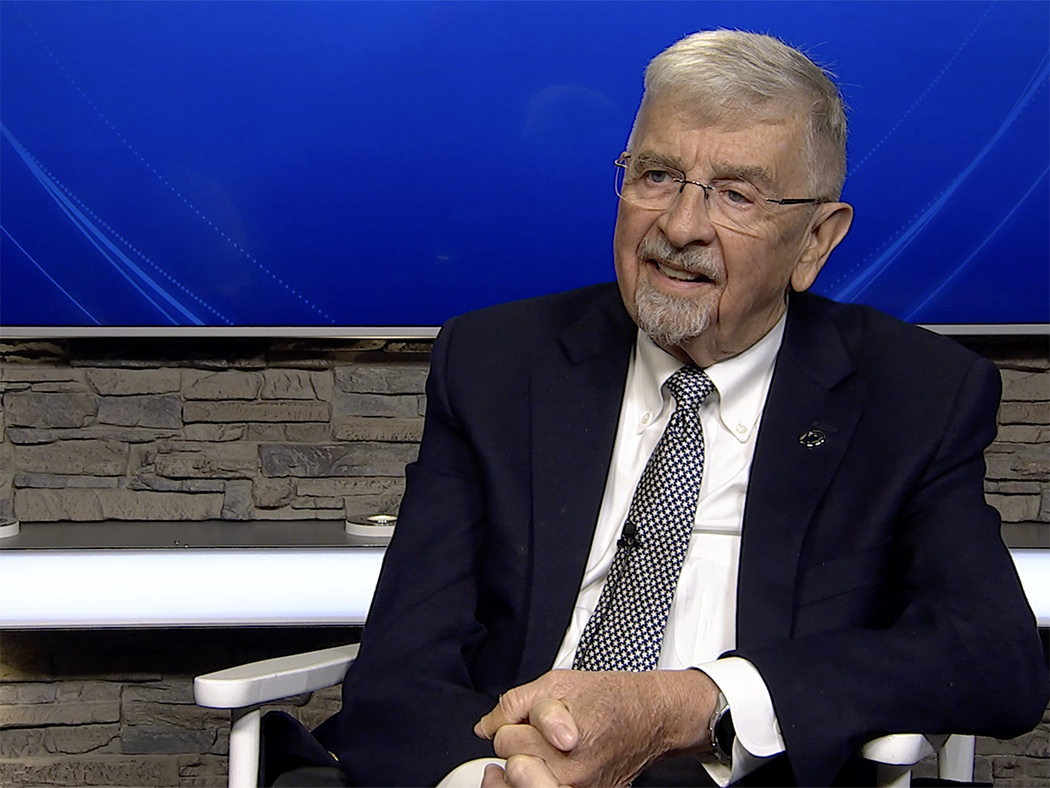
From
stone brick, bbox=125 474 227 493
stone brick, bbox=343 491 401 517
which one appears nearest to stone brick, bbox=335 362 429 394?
stone brick, bbox=343 491 401 517

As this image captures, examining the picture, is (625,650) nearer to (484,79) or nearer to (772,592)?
(772,592)

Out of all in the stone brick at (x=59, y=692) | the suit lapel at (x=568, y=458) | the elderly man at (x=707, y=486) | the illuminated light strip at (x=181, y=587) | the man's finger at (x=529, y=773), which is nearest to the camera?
the man's finger at (x=529, y=773)

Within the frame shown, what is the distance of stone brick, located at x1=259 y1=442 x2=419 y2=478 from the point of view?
2.68 metres

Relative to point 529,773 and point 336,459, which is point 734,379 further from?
point 336,459

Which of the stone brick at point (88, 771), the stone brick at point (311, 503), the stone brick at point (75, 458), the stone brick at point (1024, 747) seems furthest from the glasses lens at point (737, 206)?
the stone brick at point (88, 771)

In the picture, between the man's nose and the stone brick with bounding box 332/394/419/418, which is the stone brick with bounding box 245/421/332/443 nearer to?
the stone brick with bounding box 332/394/419/418

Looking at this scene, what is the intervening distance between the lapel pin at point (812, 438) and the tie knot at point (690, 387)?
13 cm

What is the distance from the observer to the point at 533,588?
156 centimetres

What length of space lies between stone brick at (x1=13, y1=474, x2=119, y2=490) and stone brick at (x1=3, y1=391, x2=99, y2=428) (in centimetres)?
11

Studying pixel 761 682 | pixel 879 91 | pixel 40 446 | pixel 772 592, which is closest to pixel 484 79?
pixel 879 91

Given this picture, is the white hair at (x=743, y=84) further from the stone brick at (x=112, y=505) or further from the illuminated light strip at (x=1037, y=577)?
the stone brick at (x=112, y=505)

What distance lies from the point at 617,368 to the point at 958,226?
4.04 ft

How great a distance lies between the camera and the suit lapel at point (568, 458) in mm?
1558

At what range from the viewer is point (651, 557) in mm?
1556
